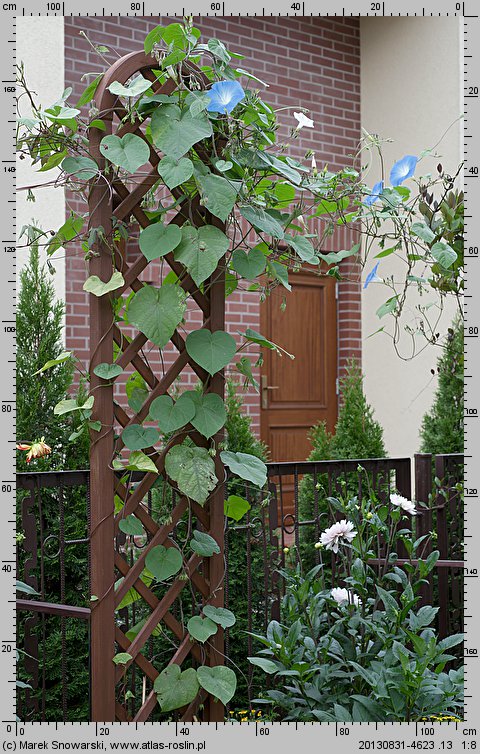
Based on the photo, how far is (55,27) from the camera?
14.4 feet

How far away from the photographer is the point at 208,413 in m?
1.83

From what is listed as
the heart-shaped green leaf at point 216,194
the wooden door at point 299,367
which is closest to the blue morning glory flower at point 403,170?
the heart-shaped green leaf at point 216,194

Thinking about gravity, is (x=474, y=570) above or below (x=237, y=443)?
below

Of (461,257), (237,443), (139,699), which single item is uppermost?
(461,257)

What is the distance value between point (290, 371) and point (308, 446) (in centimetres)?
55

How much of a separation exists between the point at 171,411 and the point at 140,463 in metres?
0.13

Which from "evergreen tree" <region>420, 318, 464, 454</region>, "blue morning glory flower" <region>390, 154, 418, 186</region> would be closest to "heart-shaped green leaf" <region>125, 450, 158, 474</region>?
"blue morning glory flower" <region>390, 154, 418, 186</region>

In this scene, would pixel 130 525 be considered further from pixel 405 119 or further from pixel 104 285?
pixel 405 119

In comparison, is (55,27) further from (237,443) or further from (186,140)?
(186,140)

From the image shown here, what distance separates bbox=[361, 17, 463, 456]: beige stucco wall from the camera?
543 cm

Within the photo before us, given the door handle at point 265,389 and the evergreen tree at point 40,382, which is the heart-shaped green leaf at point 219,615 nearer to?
the evergreen tree at point 40,382

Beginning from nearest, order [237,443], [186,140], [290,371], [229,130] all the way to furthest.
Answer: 1. [186,140]
2. [229,130]
3. [237,443]
4. [290,371]

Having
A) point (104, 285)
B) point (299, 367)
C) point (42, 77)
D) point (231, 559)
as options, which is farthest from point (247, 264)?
point (299, 367)

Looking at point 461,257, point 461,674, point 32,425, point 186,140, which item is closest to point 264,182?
point 186,140
